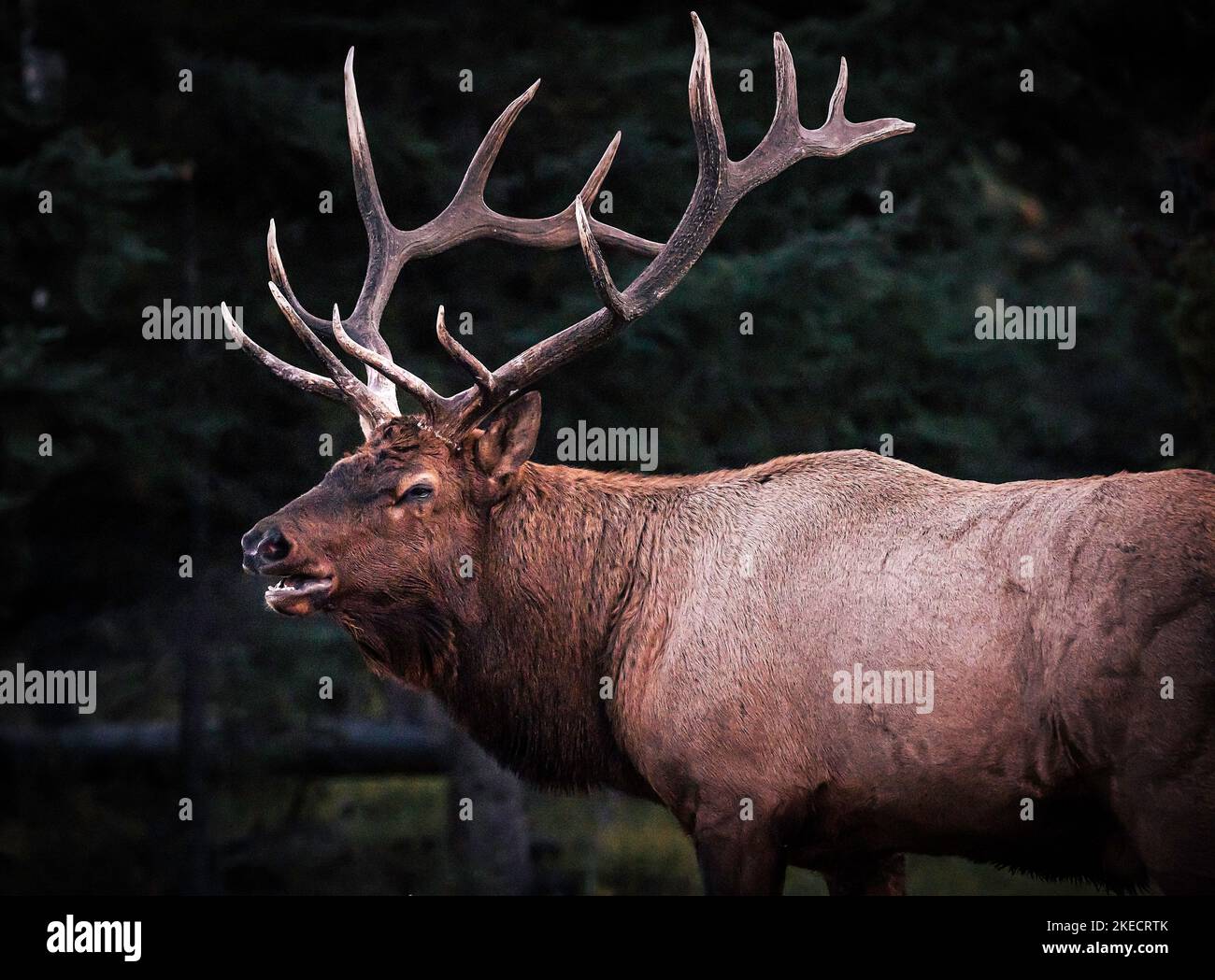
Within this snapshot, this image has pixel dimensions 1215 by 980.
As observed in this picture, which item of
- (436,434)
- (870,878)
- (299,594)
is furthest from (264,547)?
(870,878)

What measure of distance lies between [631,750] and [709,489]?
109 centimetres

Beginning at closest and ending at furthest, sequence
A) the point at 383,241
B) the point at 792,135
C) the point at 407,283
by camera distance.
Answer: the point at 792,135 < the point at 383,241 < the point at 407,283

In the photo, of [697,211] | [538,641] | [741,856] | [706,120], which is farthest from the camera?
[697,211]

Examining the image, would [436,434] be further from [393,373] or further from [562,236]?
[562,236]

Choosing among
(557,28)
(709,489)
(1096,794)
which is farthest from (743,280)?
(1096,794)

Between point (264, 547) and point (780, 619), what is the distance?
184 centimetres

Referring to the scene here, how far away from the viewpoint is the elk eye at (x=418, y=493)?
5727 millimetres

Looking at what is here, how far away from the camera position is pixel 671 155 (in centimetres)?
1045

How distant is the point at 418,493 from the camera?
5742 mm

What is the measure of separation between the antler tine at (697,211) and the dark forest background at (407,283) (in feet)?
10.9

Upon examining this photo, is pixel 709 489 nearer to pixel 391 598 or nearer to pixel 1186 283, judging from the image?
pixel 391 598

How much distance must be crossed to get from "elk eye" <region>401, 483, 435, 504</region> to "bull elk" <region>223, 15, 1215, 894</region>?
0.03 m

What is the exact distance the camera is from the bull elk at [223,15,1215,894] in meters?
4.84

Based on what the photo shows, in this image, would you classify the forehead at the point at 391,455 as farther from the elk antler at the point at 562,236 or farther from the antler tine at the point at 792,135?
the antler tine at the point at 792,135
